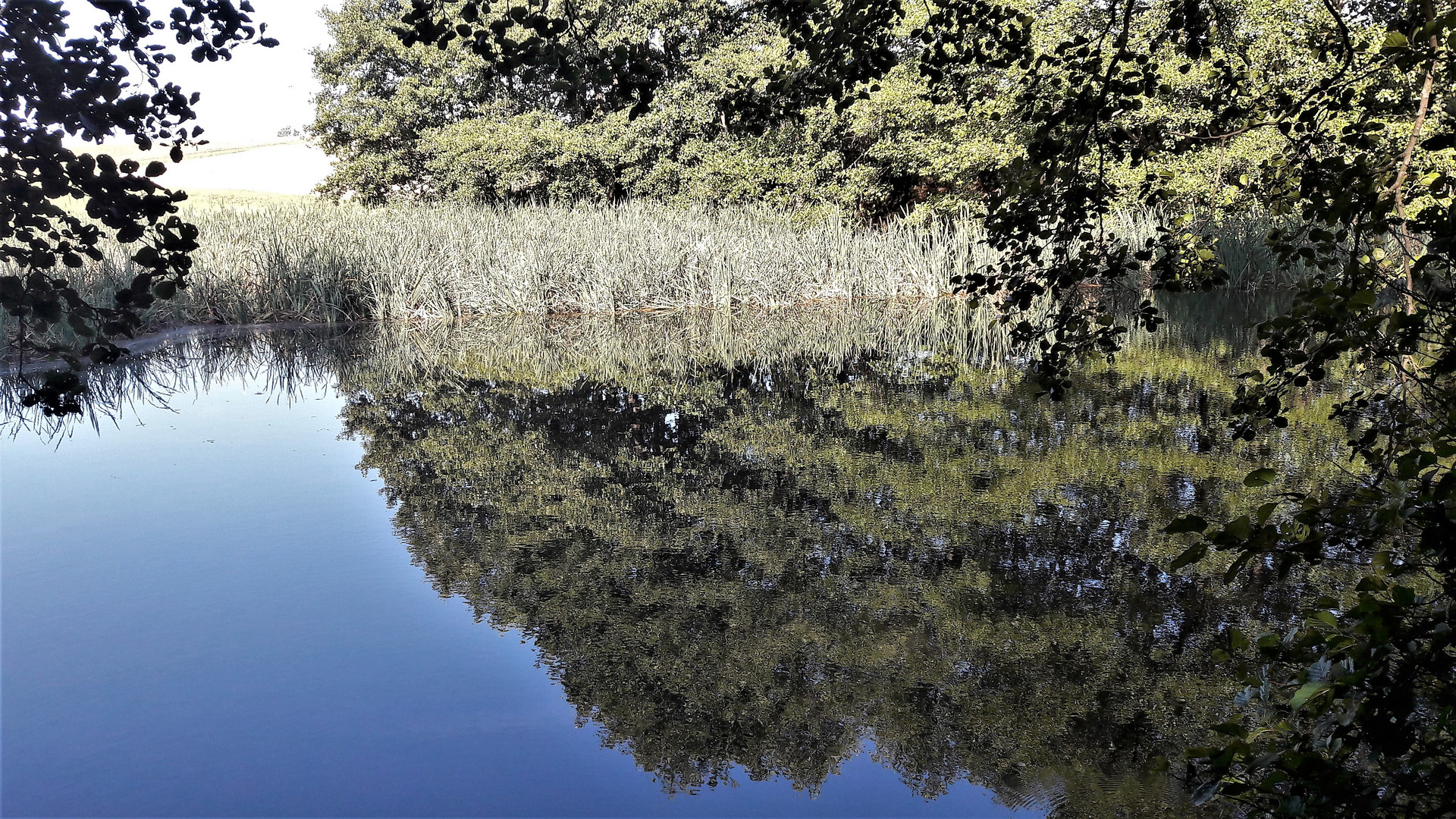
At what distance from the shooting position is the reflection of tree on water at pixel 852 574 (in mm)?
2881

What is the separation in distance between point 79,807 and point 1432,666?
2.88 m

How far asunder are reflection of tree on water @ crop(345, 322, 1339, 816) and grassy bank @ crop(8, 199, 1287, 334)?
20.3 ft

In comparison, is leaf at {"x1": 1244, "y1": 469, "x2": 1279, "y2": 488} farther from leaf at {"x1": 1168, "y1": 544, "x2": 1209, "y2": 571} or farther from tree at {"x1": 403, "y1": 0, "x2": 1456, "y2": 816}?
leaf at {"x1": 1168, "y1": 544, "x2": 1209, "y2": 571}

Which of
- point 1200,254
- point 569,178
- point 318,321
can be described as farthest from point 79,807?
point 569,178

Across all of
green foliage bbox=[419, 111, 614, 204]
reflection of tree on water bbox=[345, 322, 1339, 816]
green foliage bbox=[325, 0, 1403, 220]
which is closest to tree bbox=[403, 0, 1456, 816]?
reflection of tree on water bbox=[345, 322, 1339, 816]

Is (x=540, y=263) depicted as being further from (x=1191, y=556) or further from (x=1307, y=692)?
(x=1307, y=692)

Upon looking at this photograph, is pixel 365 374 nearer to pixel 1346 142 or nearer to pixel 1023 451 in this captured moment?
pixel 1023 451

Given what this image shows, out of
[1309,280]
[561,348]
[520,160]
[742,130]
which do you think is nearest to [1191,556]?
[1309,280]

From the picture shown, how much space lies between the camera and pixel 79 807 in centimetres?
262

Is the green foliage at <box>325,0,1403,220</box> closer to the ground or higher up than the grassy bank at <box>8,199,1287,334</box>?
higher up

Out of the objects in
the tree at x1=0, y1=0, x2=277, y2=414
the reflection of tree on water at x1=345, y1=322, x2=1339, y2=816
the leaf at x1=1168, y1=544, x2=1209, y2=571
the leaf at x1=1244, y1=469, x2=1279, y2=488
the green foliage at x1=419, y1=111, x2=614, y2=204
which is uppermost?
the green foliage at x1=419, y1=111, x2=614, y2=204

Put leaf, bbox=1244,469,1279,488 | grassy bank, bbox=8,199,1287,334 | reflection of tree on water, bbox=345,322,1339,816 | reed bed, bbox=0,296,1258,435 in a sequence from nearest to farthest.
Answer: leaf, bbox=1244,469,1279,488 → reflection of tree on water, bbox=345,322,1339,816 → reed bed, bbox=0,296,1258,435 → grassy bank, bbox=8,199,1287,334

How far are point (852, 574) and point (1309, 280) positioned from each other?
7.40 ft

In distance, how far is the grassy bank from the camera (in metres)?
13.1
